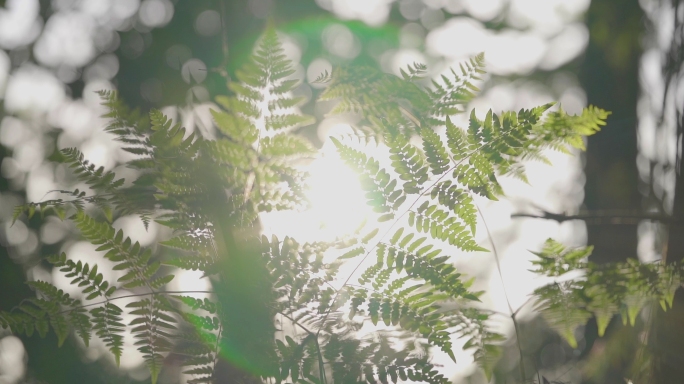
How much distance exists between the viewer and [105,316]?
0.86m

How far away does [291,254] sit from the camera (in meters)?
0.82

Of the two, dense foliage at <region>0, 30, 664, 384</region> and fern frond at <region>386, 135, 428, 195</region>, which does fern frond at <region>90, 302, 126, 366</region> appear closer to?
dense foliage at <region>0, 30, 664, 384</region>

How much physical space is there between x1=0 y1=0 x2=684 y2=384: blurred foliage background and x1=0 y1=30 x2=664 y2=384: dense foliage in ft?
0.52

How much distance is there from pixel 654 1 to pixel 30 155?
13.3ft

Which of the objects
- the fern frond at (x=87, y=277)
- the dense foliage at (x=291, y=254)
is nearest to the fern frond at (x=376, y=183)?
the dense foliage at (x=291, y=254)

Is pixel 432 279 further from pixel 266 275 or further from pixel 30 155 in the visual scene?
pixel 30 155

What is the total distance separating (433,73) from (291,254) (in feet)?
7.89

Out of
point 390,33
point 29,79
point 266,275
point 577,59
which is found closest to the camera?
point 266,275

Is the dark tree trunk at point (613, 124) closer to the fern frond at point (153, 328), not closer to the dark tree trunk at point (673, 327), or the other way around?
the dark tree trunk at point (673, 327)

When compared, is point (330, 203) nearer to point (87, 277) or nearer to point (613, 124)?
point (87, 277)

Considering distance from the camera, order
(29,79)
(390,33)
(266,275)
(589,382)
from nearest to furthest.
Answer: (266,275), (589,382), (390,33), (29,79)

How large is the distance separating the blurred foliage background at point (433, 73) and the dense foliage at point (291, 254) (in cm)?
16

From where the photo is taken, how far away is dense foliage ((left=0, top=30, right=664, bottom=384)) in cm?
81

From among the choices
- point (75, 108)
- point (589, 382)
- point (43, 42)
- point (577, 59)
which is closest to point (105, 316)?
point (589, 382)
